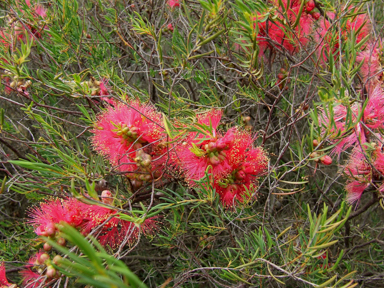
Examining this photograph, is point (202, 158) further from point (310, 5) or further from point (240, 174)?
point (310, 5)

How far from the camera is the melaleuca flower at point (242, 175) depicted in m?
1.33

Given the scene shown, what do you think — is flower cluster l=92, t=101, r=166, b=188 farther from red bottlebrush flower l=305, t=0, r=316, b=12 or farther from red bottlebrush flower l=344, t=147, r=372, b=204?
red bottlebrush flower l=305, t=0, r=316, b=12

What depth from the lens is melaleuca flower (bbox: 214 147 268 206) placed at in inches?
52.5

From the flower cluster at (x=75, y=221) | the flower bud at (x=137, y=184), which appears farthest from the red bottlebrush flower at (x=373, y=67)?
the flower cluster at (x=75, y=221)

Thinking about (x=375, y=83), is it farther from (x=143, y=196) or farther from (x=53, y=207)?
(x=53, y=207)

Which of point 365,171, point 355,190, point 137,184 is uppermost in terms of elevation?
point 137,184

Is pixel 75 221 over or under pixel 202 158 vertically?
under

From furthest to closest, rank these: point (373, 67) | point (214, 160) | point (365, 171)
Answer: point (373, 67) < point (365, 171) < point (214, 160)

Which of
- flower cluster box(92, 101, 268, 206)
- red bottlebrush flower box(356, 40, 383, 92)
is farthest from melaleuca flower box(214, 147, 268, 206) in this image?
red bottlebrush flower box(356, 40, 383, 92)

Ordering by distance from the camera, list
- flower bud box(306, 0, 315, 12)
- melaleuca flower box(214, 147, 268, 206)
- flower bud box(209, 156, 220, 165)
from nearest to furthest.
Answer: flower bud box(209, 156, 220, 165) < melaleuca flower box(214, 147, 268, 206) < flower bud box(306, 0, 315, 12)

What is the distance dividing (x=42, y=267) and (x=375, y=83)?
1.84m

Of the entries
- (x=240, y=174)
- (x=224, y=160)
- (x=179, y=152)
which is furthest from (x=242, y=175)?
(x=179, y=152)

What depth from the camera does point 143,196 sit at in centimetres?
138

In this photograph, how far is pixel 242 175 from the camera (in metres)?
1.34
